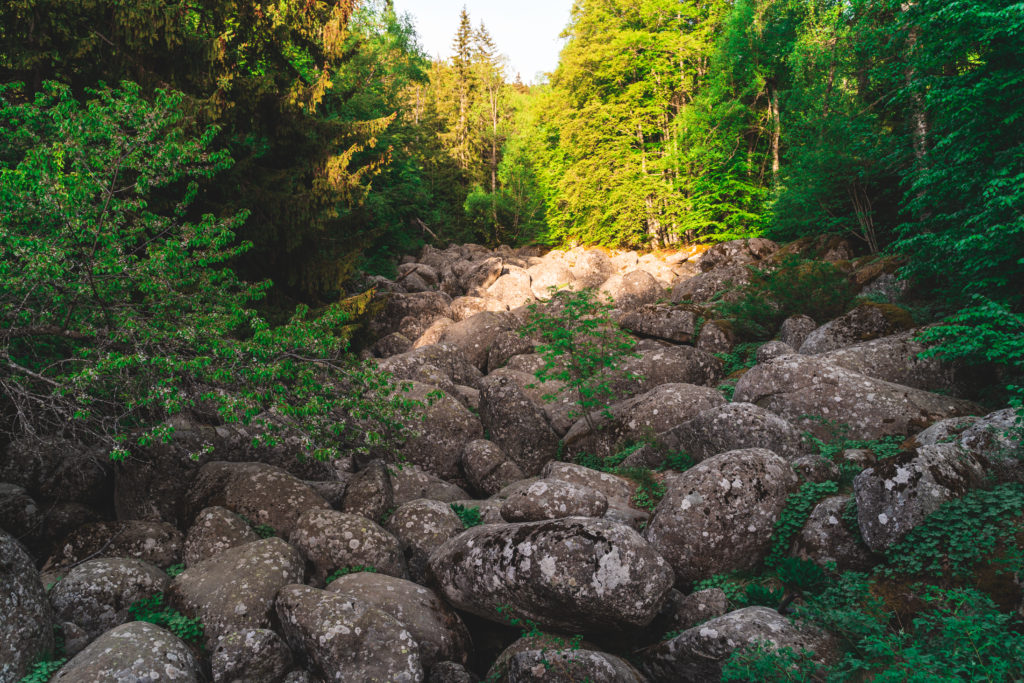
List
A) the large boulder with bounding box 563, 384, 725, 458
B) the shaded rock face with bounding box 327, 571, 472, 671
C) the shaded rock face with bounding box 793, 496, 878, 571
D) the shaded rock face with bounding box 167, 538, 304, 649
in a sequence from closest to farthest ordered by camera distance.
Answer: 1. the shaded rock face with bounding box 793, 496, 878, 571
2. the shaded rock face with bounding box 167, 538, 304, 649
3. the shaded rock face with bounding box 327, 571, 472, 671
4. the large boulder with bounding box 563, 384, 725, 458

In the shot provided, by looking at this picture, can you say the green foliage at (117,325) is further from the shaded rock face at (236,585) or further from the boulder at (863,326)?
the boulder at (863,326)

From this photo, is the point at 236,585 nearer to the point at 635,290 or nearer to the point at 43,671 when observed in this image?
the point at 43,671

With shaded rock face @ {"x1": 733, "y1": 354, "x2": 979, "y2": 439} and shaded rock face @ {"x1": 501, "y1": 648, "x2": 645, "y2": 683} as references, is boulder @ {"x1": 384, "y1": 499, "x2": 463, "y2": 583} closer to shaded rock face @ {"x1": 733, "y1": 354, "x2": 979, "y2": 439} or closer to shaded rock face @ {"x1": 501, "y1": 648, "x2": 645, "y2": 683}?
shaded rock face @ {"x1": 501, "y1": 648, "x2": 645, "y2": 683}

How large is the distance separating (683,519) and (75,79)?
45.4ft

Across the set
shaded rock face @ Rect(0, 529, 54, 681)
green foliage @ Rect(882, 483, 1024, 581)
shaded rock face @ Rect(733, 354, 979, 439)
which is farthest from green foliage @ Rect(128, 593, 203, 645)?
shaded rock face @ Rect(733, 354, 979, 439)

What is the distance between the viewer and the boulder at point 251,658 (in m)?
4.90

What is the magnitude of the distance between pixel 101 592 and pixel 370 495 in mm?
3495

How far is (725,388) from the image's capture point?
37.6ft

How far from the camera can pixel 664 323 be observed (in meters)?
15.9

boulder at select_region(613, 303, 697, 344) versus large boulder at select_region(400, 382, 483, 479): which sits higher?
boulder at select_region(613, 303, 697, 344)

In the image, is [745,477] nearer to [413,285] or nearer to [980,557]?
[980,557]

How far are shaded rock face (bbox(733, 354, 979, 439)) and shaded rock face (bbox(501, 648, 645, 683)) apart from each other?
596cm

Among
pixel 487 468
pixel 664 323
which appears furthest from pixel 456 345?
pixel 487 468

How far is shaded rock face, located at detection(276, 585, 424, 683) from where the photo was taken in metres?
4.99
